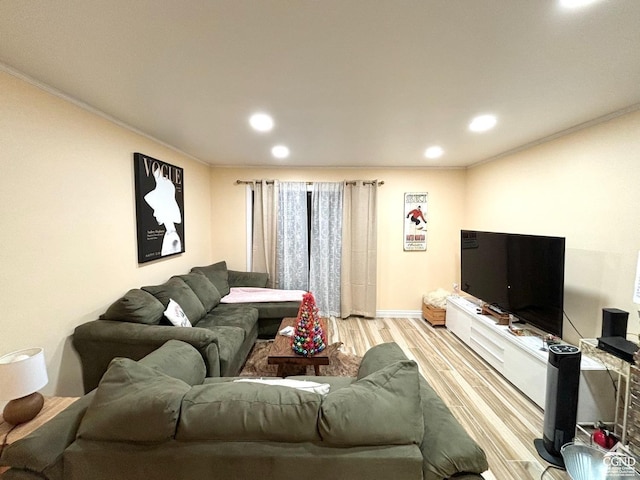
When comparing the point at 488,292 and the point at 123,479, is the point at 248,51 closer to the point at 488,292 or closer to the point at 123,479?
the point at 123,479

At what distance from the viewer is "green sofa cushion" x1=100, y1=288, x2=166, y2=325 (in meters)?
2.23

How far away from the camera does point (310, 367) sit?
3023 millimetres

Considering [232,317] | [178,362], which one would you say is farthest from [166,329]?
[232,317]

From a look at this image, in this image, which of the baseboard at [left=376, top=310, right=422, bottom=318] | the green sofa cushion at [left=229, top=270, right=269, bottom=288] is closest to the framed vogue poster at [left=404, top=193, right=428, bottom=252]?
the baseboard at [left=376, top=310, right=422, bottom=318]

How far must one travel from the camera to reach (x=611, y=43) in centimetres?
132

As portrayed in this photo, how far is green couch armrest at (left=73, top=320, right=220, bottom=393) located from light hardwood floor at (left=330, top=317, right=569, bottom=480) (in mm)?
1857

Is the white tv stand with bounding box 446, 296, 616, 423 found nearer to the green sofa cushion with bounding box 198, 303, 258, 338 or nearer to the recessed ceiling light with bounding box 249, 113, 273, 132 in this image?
the green sofa cushion with bounding box 198, 303, 258, 338

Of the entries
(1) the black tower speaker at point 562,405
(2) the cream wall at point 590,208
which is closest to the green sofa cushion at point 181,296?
(1) the black tower speaker at point 562,405

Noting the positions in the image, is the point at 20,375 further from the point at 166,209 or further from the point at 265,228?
the point at 265,228

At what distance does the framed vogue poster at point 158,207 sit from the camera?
277 cm

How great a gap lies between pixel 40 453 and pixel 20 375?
65 cm

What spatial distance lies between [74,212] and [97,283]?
61 cm

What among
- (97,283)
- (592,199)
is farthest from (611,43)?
(97,283)

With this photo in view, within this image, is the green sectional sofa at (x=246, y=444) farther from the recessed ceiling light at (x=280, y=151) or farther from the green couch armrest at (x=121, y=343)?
the recessed ceiling light at (x=280, y=151)
